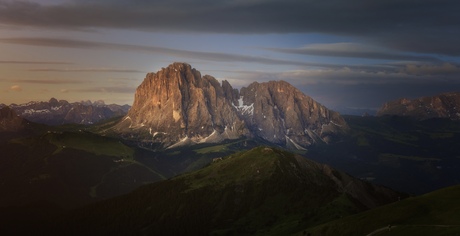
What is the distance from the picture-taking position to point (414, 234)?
19888 cm

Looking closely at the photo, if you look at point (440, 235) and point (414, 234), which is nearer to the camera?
point (440, 235)

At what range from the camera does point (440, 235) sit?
18325 cm

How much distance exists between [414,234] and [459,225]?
61.5ft

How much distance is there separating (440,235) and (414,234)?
1659 cm

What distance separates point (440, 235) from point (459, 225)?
14608mm

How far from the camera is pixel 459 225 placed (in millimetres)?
191375
